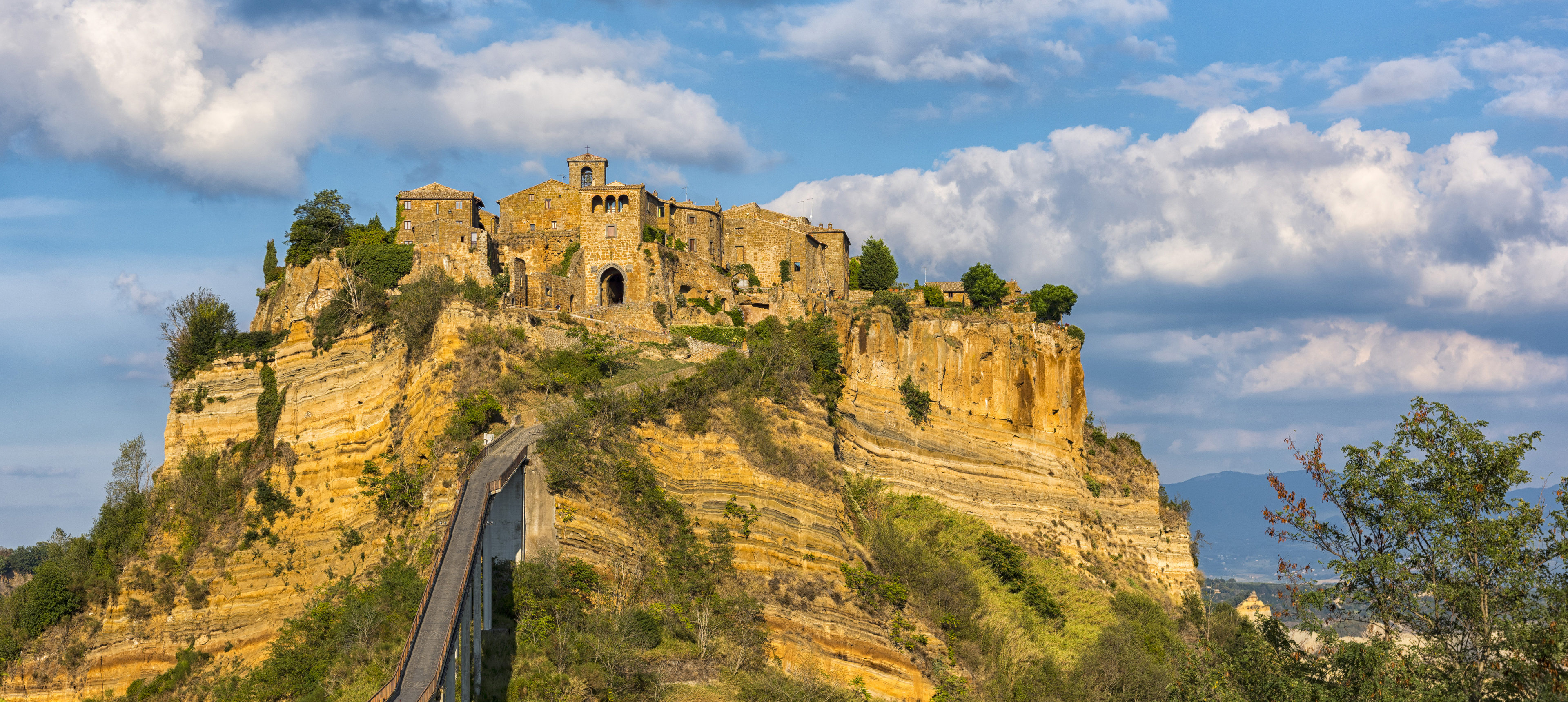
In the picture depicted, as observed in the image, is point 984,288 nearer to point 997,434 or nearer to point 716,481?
point 997,434

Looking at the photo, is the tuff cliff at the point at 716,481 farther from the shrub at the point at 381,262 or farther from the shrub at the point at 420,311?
the shrub at the point at 381,262

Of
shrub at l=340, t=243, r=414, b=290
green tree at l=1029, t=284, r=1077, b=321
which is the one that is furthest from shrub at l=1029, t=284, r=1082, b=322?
shrub at l=340, t=243, r=414, b=290

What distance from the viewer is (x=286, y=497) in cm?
5591

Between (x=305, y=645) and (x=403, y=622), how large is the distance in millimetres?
9080

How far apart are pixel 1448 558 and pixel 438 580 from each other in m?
26.6

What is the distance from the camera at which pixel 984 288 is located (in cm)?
8131

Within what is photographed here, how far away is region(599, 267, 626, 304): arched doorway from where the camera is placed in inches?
2813

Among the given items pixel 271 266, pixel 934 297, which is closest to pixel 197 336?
pixel 271 266

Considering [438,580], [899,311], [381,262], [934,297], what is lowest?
[438,580]

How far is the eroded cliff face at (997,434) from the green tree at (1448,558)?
122 feet

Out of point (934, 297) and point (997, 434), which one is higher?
point (934, 297)

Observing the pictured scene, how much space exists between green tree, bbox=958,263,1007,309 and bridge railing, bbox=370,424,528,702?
137 ft

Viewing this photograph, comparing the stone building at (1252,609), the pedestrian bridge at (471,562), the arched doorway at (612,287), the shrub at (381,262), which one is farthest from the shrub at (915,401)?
the shrub at (381,262)

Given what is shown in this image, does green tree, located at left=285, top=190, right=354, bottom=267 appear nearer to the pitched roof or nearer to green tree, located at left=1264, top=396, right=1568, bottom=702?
the pitched roof
